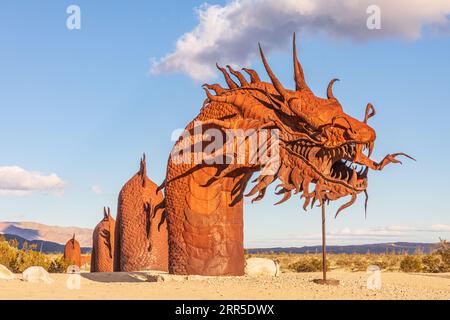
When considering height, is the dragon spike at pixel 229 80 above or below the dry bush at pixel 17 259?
above

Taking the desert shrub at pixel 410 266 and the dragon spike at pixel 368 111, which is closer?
the dragon spike at pixel 368 111

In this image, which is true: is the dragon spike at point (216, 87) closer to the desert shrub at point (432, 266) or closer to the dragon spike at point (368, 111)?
the dragon spike at point (368, 111)

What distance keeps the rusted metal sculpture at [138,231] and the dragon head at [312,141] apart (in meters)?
5.38

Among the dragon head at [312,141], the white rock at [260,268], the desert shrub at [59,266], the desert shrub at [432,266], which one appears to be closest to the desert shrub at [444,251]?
the desert shrub at [432,266]

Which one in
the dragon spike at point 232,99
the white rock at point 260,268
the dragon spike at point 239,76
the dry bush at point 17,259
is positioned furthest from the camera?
the dry bush at point 17,259

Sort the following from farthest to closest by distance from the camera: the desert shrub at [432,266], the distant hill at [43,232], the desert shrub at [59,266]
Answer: the distant hill at [43,232]
the desert shrub at [432,266]
the desert shrub at [59,266]

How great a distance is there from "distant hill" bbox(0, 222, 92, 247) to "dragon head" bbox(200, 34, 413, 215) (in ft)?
397

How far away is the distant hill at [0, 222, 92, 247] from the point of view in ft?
416

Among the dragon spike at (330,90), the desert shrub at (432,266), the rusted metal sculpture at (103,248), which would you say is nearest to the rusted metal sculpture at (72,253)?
the rusted metal sculpture at (103,248)

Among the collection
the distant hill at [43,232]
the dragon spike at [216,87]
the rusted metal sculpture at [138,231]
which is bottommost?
the distant hill at [43,232]

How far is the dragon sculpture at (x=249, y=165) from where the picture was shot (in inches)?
382

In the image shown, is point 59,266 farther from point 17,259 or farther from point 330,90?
point 330,90

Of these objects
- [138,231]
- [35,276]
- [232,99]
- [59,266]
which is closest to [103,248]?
[138,231]

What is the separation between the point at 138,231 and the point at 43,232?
399 feet
